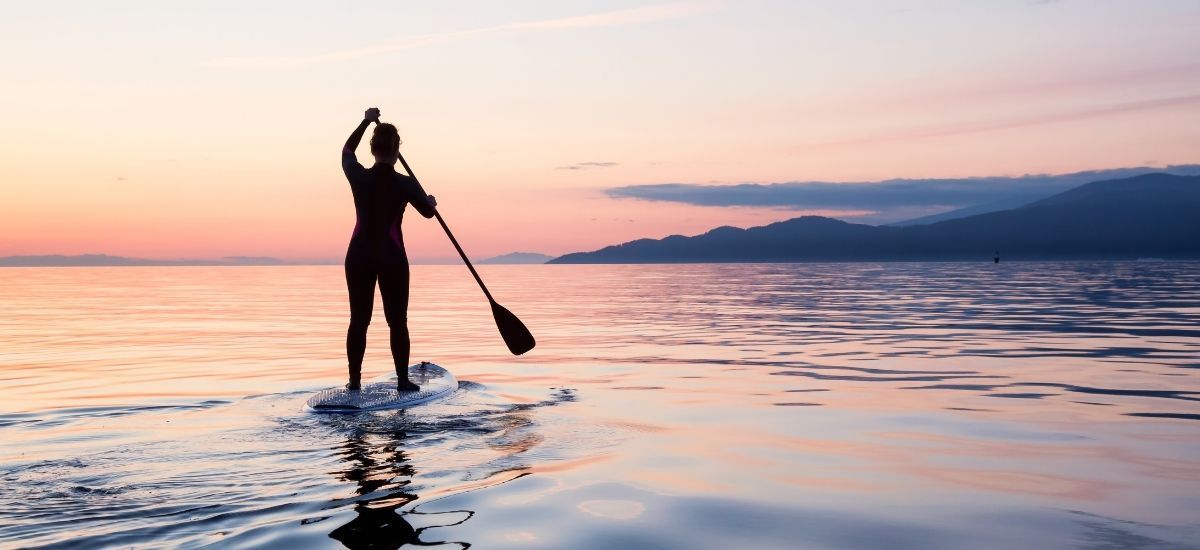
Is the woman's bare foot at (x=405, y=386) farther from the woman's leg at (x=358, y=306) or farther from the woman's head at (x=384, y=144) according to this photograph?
the woman's head at (x=384, y=144)

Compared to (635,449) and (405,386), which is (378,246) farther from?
(635,449)

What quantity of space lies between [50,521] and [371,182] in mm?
4907

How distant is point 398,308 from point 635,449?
3401 millimetres

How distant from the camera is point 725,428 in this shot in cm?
781

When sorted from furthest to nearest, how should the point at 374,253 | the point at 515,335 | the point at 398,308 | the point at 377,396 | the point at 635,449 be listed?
the point at 515,335
the point at 398,308
the point at 374,253
the point at 377,396
the point at 635,449

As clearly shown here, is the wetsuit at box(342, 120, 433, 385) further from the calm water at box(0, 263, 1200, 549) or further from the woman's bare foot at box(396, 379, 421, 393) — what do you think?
the calm water at box(0, 263, 1200, 549)

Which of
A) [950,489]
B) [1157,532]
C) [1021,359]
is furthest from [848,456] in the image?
[1021,359]

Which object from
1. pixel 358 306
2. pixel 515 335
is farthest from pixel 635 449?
pixel 515 335

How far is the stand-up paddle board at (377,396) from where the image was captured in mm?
8469

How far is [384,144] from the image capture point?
920 cm

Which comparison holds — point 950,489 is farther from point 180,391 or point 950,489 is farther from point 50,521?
point 180,391

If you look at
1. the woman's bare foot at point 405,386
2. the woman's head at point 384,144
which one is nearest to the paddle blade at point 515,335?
the woman's bare foot at point 405,386

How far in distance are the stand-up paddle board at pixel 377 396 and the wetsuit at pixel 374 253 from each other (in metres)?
0.22

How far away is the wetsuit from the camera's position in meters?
9.05
